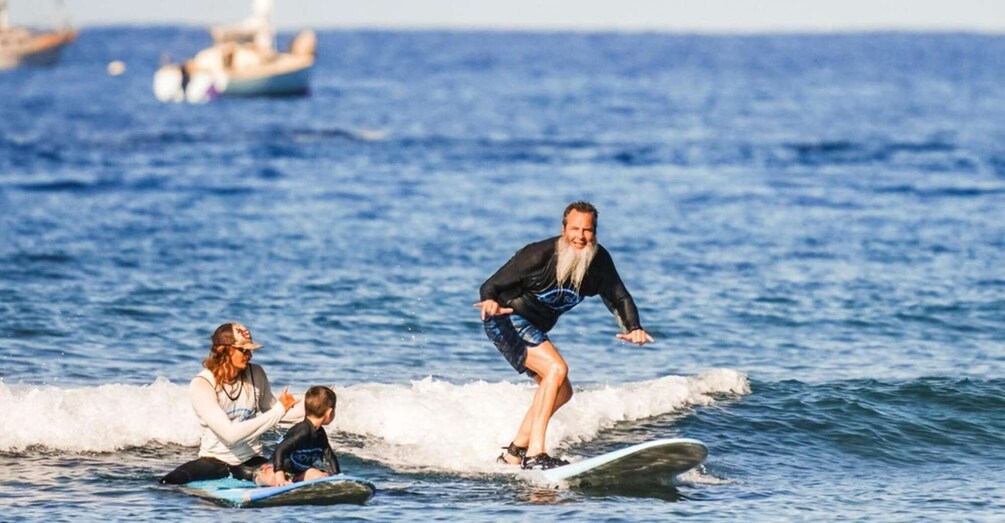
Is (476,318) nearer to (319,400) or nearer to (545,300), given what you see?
(545,300)

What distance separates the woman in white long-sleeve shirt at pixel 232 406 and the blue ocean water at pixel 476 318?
420 millimetres

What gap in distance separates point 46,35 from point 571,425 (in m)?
131

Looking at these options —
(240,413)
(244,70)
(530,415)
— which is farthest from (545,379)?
(244,70)

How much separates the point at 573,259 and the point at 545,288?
1.24 feet

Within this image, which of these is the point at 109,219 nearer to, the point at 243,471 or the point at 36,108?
the point at 243,471

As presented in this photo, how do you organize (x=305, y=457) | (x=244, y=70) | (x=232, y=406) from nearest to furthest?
(x=232, y=406) → (x=305, y=457) → (x=244, y=70)

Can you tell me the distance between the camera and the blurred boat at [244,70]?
80.7m

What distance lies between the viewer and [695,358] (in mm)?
18562

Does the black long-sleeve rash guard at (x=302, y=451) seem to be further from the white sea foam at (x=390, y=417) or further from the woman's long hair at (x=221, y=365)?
the white sea foam at (x=390, y=417)

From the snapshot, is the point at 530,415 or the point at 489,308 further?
the point at 530,415

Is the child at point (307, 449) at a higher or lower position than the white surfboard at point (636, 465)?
higher

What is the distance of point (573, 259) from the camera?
1181 cm

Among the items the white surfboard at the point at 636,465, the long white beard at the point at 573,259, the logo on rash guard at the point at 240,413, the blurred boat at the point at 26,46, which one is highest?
the blurred boat at the point at 26,46

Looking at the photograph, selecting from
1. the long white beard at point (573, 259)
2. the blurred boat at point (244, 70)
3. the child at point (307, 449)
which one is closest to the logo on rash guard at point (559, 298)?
the long white beard at point (573, 259)
